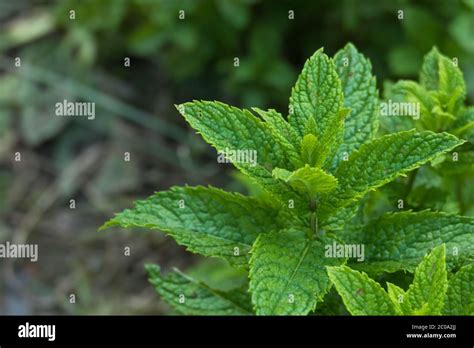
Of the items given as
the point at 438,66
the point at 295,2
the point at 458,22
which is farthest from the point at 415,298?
the point at 295,2

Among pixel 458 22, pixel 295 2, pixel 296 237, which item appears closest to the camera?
pixel 296 237

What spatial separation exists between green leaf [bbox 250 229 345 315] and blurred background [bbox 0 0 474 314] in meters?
2.49

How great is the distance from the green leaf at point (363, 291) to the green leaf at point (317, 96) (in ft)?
0.99

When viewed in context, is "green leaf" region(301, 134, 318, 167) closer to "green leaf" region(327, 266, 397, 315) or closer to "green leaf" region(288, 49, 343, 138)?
"green leaf" region(288, 49, 343, 138)

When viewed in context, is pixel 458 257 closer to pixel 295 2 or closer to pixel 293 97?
pixel 293 97

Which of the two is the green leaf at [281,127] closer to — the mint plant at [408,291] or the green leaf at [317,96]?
the green leaf at [317,96]

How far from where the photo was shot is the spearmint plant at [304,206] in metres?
1.58

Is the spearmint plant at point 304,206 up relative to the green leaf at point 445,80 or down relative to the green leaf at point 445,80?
down

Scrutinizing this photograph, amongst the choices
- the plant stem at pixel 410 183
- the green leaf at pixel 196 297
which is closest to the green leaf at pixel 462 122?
the plant stem at pixel 410 183

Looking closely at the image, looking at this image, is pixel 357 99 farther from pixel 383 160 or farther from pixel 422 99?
pixel 383 160

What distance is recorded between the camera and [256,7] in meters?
4.92

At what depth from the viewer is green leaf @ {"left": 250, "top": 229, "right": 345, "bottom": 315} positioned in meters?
1.52

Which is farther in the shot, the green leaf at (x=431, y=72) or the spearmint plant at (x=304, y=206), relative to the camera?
the green leaf at (x=431, y=72)

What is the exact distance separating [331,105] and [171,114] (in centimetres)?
364
